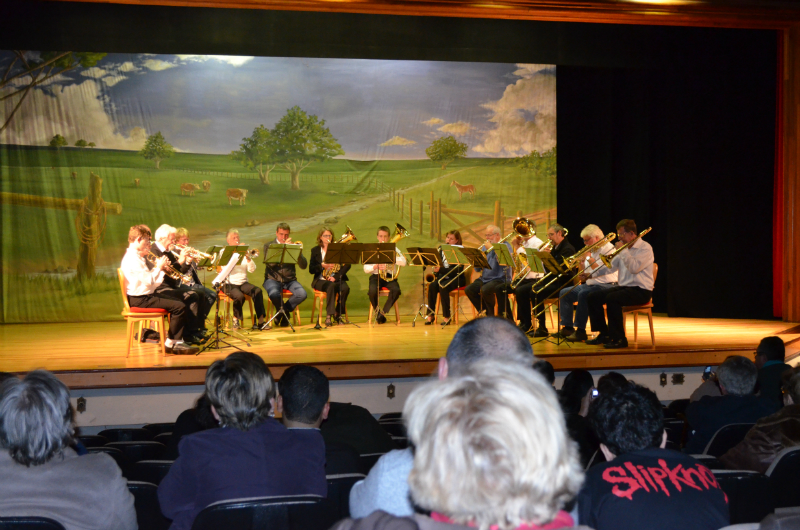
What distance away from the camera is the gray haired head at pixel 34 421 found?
1.75 m

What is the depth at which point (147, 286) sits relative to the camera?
5863 mm

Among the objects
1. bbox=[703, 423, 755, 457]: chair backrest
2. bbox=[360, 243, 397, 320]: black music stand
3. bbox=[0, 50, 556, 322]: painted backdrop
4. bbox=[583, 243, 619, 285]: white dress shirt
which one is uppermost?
bbox=[0, 50, 556, 322]: painted backdrop

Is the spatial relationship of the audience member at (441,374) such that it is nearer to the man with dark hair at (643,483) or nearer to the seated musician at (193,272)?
the man with dark hair at (643,483)

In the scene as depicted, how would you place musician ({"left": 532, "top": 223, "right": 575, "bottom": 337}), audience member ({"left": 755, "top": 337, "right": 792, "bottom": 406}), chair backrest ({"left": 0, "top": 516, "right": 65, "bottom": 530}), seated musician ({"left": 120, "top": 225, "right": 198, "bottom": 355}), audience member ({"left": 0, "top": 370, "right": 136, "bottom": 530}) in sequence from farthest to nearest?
1. musician ({"left": 532, "top": 223, "right": 575, "bottom": 337})
2. seated musician ({"left": 120, "top": 225, "right": 198, "bottom": 355})
3. audience member ({"left": 755, "top": 337, "right": 792, "bottom": 406})
4. audience member ({"left": 0, "top": 370, "right": 136, "bottom": 530})
5. chair backrest ({"left": 0, "top": 516, "right": 65, "bottom": 530})

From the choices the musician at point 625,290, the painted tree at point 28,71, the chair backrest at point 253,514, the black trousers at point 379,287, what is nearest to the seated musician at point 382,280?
the black trousers at point 379,287

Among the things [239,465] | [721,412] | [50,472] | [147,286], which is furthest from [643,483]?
[147,286]

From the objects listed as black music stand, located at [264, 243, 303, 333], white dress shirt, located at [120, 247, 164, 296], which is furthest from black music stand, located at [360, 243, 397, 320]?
white dress shirt, located at [120, 247, 164, 296]

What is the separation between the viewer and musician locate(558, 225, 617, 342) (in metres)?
6.73

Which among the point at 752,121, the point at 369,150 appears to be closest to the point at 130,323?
the point at 369,150

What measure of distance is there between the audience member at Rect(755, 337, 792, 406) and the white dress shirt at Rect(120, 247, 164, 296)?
4.60 meters

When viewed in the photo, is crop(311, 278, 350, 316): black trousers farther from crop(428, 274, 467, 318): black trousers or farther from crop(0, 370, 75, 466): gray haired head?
crop(0, 370, 75, 466): gray haired head

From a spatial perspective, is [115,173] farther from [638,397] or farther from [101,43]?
[638,397]

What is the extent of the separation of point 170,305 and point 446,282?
11.5 ft

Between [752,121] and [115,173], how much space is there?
845 centimetres
